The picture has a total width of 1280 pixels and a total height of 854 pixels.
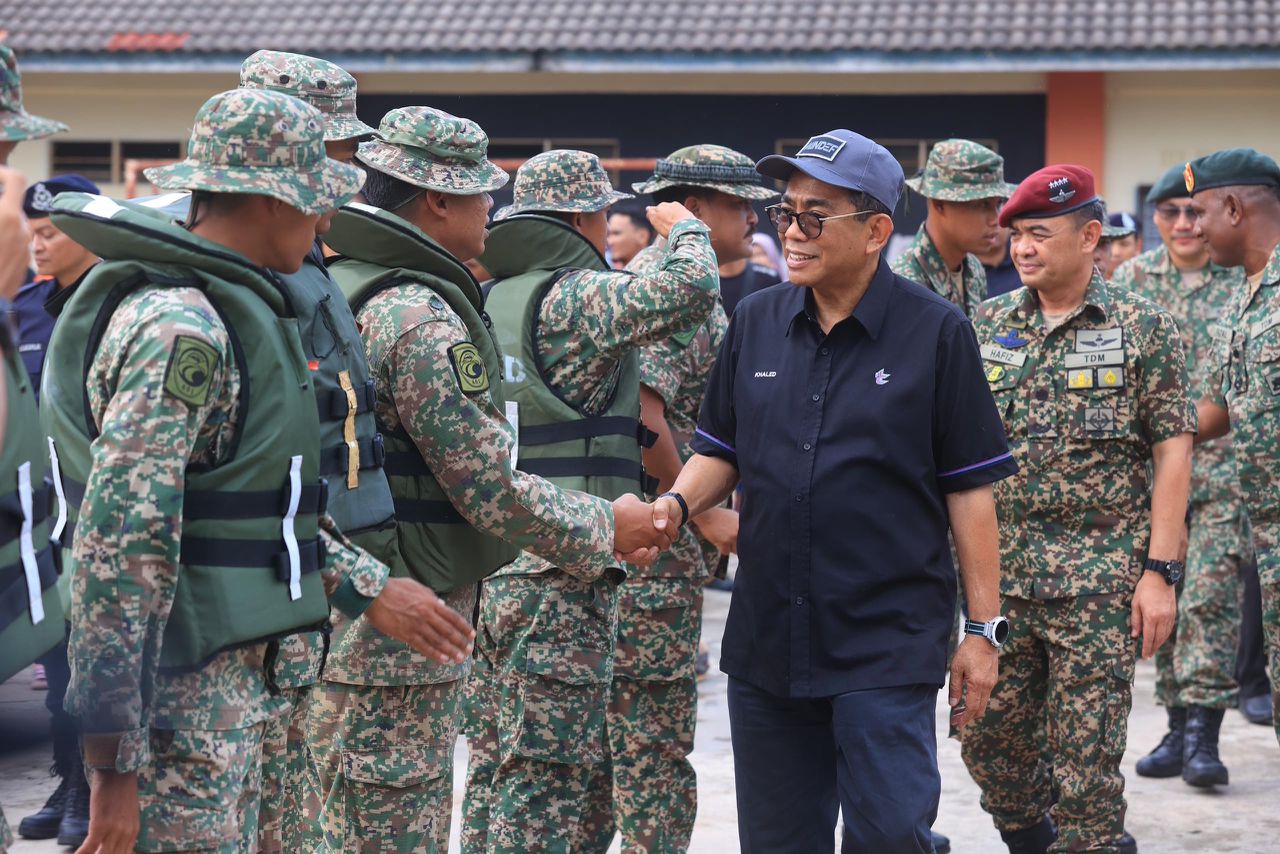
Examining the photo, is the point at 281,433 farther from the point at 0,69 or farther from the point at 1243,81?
the point at 1243,81

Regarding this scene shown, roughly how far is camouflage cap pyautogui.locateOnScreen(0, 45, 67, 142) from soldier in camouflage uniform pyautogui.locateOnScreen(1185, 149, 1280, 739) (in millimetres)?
3940

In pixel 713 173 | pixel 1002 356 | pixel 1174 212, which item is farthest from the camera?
pixel 1174 212

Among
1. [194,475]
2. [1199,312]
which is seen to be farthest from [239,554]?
[1199,312]

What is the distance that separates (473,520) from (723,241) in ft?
6.83

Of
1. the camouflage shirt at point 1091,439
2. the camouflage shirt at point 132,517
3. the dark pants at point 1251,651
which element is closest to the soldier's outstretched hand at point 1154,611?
the camouflage shirt at point 1091,439

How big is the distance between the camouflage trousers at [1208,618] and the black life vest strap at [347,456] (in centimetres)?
429

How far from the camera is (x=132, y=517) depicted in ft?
9.60

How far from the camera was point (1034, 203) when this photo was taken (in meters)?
5.07

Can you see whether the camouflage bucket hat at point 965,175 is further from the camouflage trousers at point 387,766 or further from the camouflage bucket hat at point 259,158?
the camouflage bucket hat at point 259,158

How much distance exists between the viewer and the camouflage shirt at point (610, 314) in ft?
14.7

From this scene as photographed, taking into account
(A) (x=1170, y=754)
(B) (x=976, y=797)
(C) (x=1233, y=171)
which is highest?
(C) (x=1233, y=171)

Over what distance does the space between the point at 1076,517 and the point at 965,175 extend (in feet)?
5.05

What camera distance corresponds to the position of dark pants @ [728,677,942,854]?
3.69m

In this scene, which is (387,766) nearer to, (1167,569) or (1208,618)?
(1167,569)
